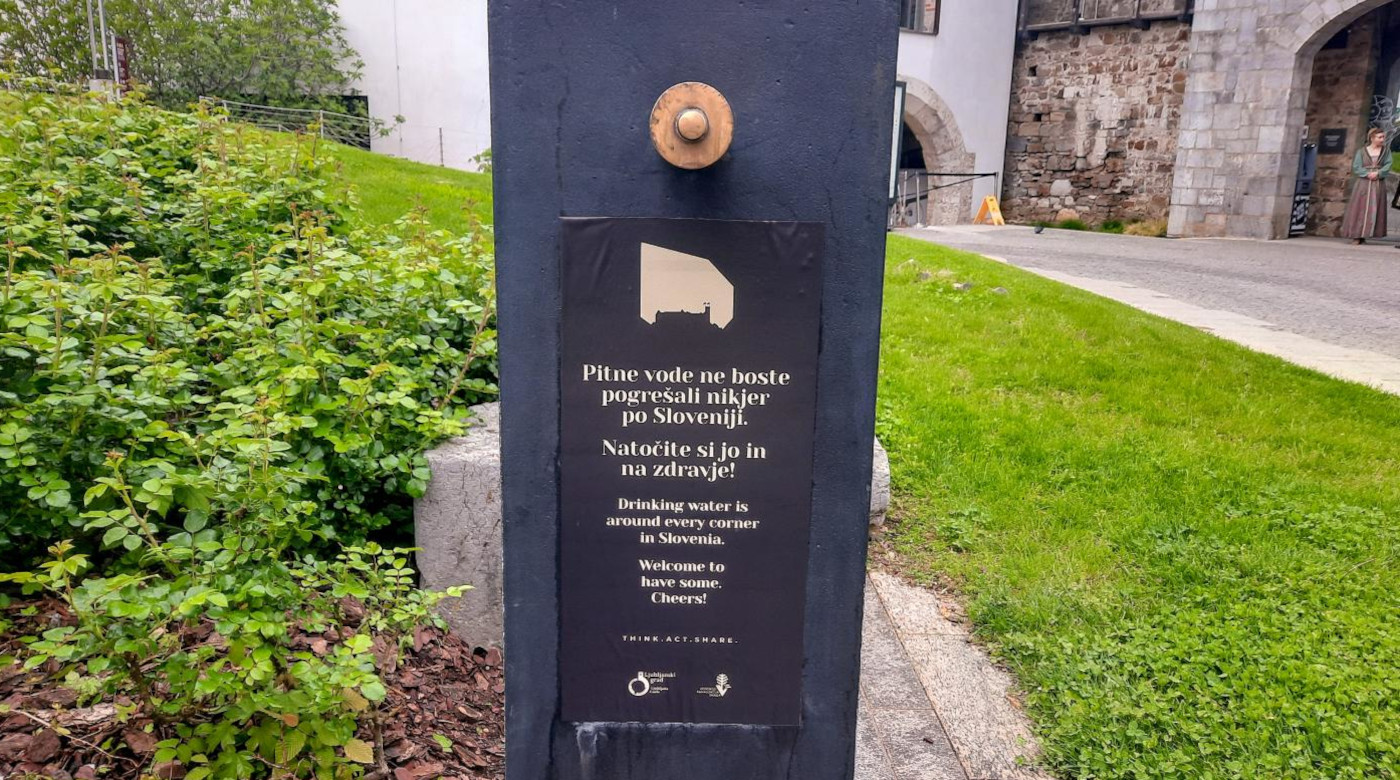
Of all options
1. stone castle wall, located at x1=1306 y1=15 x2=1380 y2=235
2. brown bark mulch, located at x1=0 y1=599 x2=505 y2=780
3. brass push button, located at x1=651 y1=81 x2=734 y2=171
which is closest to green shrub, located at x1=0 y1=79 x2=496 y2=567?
brown bark mulch, located at x1=0 y1=599 x2=505 y2=780

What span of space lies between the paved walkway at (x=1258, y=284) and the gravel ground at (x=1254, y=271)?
0.01 metres

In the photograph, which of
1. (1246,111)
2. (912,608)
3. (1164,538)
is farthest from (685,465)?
(1246,111)

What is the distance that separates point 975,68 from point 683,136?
21.7m

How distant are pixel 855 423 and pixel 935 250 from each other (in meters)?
10.1

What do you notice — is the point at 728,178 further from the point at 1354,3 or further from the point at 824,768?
the point at 1354,3

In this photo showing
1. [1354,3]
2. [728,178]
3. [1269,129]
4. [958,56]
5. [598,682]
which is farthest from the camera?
[958,56]

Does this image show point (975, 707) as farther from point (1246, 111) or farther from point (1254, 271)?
point (1246, 111)

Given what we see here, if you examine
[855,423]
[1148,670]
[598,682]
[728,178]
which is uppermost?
[728,178]

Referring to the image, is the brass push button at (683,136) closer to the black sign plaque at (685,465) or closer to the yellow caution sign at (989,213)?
the black sign plaque at (685,465)

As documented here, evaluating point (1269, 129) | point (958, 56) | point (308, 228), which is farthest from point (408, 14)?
point (308, 228)

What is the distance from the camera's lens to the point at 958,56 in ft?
71.0

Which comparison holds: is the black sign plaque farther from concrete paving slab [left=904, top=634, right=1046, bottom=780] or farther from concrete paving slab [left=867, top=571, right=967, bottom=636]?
concrete paving slab [left=867, top=571, right=967, bottom=636]

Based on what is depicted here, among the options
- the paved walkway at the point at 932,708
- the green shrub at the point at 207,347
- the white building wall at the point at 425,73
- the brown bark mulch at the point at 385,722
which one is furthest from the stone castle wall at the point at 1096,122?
the brown bark mulch at the point at 385,722

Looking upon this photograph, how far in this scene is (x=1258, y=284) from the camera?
11.3 meters
